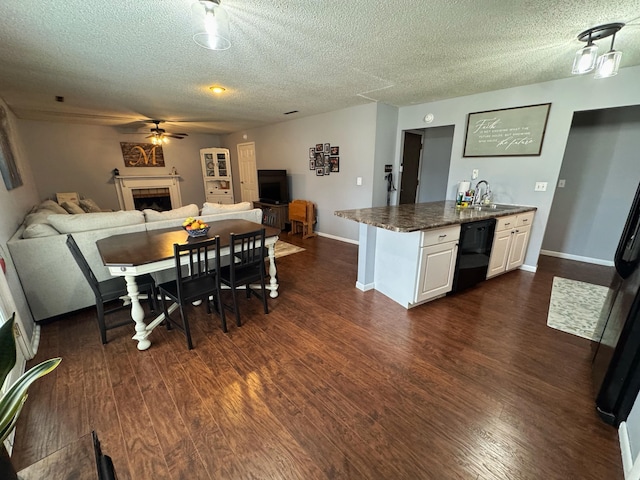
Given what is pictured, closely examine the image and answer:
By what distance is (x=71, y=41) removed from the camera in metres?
2.01

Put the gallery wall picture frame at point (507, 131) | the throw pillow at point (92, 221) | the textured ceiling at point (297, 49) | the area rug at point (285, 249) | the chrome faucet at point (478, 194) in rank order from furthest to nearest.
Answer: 1. the area rug at point (285, 249)
2. the chrome faucet at point (478, 194)
3. the gallery wall picture frame at point (507, 131)
4. the throw pillow at point (92, 221)
5. the textured ceiling at point (297, 49)

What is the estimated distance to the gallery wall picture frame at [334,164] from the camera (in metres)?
4.79

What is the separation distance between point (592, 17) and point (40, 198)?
8.37 m

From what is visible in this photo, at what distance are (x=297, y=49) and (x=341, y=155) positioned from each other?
8.40 feet

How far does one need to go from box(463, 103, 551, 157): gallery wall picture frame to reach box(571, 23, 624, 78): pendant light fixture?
128 centimetres

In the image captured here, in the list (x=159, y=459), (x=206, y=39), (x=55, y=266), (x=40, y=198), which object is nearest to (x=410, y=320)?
(x=159, y=459)

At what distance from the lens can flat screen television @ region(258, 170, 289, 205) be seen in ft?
18.4

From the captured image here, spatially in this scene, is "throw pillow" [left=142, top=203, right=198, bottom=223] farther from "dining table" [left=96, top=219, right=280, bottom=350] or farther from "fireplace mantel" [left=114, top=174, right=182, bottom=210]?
"fireplace mantel" [left=114, top=174, right=182, bottom=210]

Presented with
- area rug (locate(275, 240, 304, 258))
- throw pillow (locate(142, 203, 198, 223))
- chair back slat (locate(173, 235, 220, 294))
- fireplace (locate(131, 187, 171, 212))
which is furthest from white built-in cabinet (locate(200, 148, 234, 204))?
chair back slat (locate(173, 235, 220, 294))

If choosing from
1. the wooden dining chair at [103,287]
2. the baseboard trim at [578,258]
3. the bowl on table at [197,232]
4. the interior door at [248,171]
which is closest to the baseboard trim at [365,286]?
the bowl on table at [197,232]

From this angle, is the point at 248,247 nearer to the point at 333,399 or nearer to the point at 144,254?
the point at 144,254

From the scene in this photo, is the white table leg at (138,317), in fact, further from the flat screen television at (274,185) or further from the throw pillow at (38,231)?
the flat screen television at (274,185)

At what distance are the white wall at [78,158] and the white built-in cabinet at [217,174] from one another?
909mm

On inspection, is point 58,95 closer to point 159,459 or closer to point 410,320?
point 159,459
